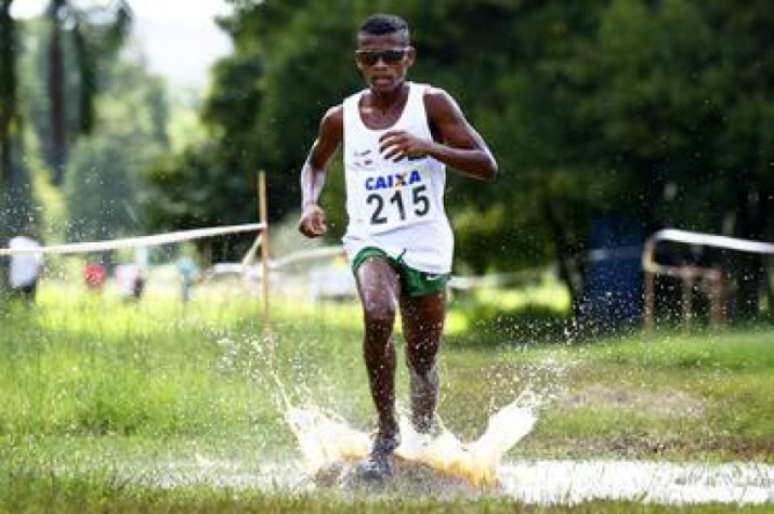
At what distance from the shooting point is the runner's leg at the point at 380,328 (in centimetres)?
954

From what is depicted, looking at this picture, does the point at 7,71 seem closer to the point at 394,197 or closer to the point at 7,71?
the point at 7,71

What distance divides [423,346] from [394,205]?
2.46 ft

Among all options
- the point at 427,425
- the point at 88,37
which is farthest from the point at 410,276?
the point at 88,37

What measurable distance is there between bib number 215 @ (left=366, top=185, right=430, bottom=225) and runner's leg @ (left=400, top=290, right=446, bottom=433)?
0.45 metres

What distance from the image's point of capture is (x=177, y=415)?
12.9m

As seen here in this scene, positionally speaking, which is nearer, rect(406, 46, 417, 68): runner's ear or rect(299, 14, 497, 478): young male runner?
rect(299, 14, 497, 478): young male runner

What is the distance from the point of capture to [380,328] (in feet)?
31.4

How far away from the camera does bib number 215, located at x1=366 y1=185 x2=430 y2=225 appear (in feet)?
32.0

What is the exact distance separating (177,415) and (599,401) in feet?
9.48

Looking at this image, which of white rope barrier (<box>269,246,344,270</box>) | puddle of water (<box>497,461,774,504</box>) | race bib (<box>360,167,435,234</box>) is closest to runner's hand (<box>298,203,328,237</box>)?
race bib (<box>360,167,435,234</box>)

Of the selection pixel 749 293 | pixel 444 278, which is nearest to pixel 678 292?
pixel 749 293

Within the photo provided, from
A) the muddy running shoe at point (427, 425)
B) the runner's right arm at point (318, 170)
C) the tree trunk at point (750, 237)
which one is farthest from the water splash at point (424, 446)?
the tree trunk at point (750, 237)

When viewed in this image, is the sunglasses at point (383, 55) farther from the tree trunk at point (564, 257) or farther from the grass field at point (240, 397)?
the tree trunk at point (564, 257)

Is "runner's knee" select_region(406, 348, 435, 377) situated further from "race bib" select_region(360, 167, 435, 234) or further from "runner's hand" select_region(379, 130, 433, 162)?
"runner's hand" select_region(379, 130, 433, 162)
